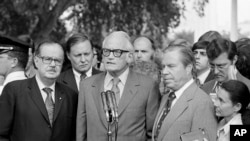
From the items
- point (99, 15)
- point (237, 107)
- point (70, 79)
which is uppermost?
point (99, 15)

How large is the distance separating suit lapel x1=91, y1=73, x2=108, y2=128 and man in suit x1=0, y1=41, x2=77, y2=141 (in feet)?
0.99

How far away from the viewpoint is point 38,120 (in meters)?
5.27

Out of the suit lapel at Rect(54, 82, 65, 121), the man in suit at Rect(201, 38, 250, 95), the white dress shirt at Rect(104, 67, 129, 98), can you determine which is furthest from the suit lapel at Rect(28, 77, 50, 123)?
the man in suit at Rect(201, 38, 250, 95)

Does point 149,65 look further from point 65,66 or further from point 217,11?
point 217,11

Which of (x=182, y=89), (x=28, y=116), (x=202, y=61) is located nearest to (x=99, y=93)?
(x=28, y=116)

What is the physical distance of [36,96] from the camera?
5367 mm

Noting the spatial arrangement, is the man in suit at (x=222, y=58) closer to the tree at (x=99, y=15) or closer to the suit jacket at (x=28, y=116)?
the suit jacket at (x=28, y=116)

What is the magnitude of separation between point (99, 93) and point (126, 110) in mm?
338

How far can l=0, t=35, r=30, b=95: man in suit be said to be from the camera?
610 centimetres

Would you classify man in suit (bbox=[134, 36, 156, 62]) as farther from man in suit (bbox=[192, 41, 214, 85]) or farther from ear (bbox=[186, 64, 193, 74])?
ear (bbox=[186, 64, 193, 74])

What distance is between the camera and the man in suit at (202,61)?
6598 mm

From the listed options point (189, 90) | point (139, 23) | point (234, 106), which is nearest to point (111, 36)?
point (189, 90)

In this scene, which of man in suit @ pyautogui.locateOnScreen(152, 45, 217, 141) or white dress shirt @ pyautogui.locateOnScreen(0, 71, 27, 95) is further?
white dress shirt @ pyautogui.locateOnScreen(0, 71, 27, 95)

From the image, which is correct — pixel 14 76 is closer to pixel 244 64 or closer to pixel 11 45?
pixel 11 45
